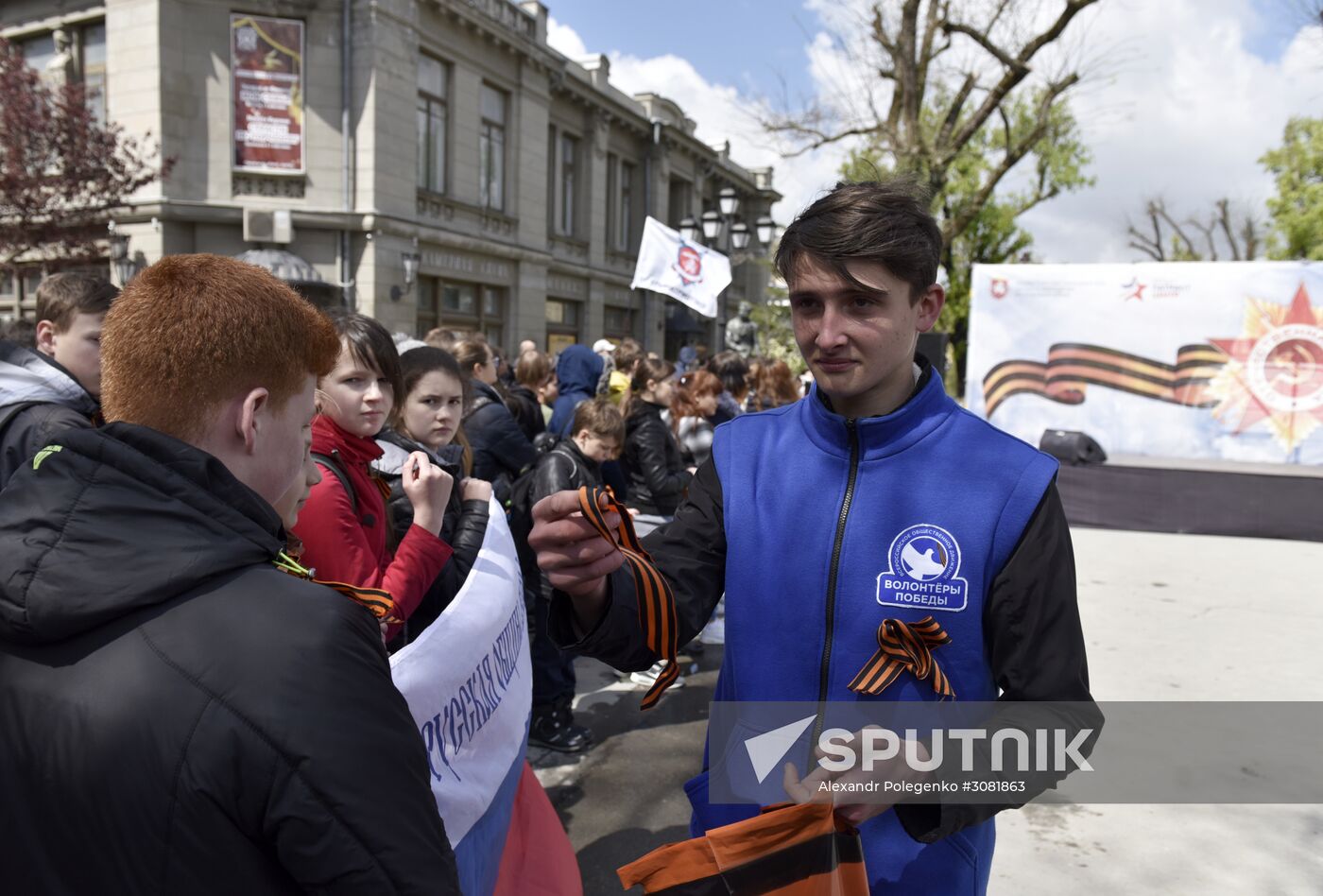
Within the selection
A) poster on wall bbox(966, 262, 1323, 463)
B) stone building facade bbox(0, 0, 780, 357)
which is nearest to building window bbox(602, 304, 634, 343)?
stone building facade bbox(0, 0, 780, 357)

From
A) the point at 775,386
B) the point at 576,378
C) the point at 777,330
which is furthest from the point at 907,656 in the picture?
the point at 777,330

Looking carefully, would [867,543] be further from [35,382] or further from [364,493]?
[35,382]

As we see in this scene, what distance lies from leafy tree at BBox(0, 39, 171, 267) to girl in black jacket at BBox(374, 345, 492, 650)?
535 inches

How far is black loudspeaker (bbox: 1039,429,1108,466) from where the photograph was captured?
1078 cm

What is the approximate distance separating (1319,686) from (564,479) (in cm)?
489

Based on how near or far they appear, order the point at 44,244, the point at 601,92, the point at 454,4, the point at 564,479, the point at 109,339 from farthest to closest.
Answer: the point at 601,92, the point at 454,4, the point at 44,244, the point at 564,479, the point at 109,339

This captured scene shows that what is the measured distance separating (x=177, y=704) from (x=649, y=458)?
15.4 feet

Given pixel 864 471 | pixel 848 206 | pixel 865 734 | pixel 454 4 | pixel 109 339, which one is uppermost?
pixel 454 4

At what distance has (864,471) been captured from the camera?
1.70m

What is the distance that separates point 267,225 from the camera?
15195 millimetres

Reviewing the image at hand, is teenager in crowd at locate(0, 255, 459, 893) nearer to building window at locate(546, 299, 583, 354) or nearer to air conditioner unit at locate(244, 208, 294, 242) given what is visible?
air conditioner unit at locate(244, 208, 294, 242)

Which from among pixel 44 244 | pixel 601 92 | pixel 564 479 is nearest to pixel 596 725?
pixel 564 479

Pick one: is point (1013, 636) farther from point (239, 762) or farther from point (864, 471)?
point (239, 762)

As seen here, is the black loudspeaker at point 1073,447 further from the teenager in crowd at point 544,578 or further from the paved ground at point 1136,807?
the teenager in crowd at point 544,578
